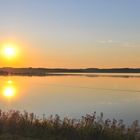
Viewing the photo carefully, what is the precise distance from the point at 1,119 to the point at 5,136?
2.52 metres

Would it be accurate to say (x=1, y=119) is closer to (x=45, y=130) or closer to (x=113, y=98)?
(x=45, y=130)

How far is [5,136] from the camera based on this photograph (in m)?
12.0

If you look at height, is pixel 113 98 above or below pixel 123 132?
above

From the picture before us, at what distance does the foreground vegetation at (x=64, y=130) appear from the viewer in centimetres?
1219

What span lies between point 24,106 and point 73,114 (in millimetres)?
4735

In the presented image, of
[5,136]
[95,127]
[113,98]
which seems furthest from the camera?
[113,98]

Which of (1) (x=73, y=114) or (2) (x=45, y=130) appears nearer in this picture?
(2) (x=45, y=130)

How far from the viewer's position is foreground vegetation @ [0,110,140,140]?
12188 millimetres

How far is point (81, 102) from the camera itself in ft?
A: 86.5

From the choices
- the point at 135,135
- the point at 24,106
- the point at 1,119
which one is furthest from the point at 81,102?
the point at 135,135

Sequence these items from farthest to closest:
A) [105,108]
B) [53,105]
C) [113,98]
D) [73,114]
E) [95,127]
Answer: [113,98] < [53,105] < [105,108] < [73,114] < [95,127]

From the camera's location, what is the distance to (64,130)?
13.0 m

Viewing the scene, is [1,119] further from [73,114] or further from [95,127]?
[73,114]

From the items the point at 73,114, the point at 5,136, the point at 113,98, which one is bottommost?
the point at 5,136
